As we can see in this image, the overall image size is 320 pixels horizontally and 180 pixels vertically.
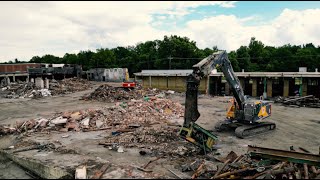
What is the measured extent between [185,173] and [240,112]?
691 cm

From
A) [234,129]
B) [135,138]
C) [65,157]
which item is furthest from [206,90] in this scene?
[65,157]

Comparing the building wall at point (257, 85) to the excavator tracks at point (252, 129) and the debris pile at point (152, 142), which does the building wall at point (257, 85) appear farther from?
the debris pile at point (152, 142)

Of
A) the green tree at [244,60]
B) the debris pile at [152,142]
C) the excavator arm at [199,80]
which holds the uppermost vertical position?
the green tree at [244,60]

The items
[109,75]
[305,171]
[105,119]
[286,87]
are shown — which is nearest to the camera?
[305,171]

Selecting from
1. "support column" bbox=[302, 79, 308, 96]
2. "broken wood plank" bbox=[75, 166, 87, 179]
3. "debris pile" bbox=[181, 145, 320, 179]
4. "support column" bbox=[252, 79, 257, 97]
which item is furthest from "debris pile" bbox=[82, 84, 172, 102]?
"debris pile" bbox=[181, 145, 320, 179]

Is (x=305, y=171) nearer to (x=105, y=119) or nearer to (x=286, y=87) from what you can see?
(x=105, y=119)

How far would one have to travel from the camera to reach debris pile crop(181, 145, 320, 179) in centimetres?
816

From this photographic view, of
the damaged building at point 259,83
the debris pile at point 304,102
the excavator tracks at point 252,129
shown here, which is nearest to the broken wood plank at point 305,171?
the excavator tracks at point 252,129

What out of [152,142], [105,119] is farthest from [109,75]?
[152,142]

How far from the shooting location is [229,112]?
51.2ft

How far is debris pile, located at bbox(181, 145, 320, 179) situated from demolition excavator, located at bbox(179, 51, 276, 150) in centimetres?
131

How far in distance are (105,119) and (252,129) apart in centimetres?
851

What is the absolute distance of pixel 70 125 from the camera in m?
16.4

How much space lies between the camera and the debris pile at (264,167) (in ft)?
26.8
